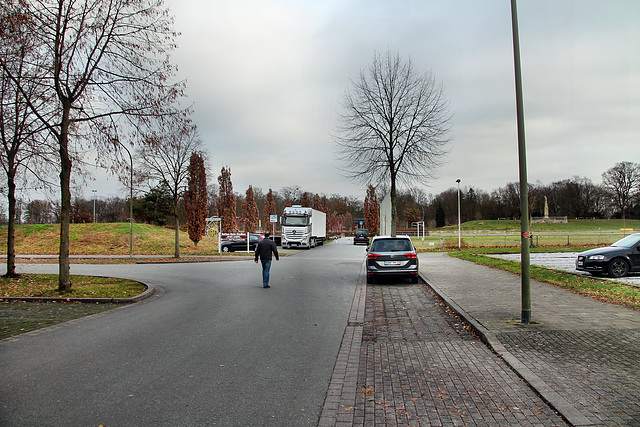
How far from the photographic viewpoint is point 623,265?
47.9 ft

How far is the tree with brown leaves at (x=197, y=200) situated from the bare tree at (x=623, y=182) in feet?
231

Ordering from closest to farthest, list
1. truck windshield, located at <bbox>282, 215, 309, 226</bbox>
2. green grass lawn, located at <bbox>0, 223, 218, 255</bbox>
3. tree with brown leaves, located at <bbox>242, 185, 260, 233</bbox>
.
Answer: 1. green grass lawn, located at <bbox>0, 223, 218, 255</bbox>
2. truck windshield, located at <bbox>282, 215, 309, 226</bbox>
3. tree with brown leaves, located at <bbox>242, 185, 260, 233</bbox>

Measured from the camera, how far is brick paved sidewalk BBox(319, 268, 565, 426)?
13.1 feet

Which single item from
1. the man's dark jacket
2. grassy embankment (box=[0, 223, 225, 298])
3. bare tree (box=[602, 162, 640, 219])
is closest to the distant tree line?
bare tree (box=[602, 162, 640, 219])

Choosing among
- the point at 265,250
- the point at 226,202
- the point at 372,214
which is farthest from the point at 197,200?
the point at 372,214

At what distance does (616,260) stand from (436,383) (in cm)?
1280

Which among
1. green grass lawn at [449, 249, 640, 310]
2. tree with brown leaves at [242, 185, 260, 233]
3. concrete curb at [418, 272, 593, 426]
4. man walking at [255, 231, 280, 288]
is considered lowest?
concrete curb at [418, 272, 593, 426]

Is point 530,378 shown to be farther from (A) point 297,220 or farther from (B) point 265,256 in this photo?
(A) point 297,220

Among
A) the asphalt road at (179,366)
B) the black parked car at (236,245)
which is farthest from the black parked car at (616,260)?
the black parked car at (236,245)

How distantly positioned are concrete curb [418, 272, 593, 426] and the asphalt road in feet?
7.19

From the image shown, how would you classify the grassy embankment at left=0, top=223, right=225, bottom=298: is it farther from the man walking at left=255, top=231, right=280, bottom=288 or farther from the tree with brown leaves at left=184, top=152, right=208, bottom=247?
the man walking at left=255, top=231, right=280, bottom=288

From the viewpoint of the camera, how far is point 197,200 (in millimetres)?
33125

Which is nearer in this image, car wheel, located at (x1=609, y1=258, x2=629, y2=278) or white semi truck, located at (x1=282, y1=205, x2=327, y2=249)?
car wheel, located at (x1=609, y1=258, x2=629, y2=278)

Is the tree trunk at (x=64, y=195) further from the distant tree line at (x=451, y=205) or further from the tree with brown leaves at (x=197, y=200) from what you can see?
the distant tree line at (x=451, y=205)
